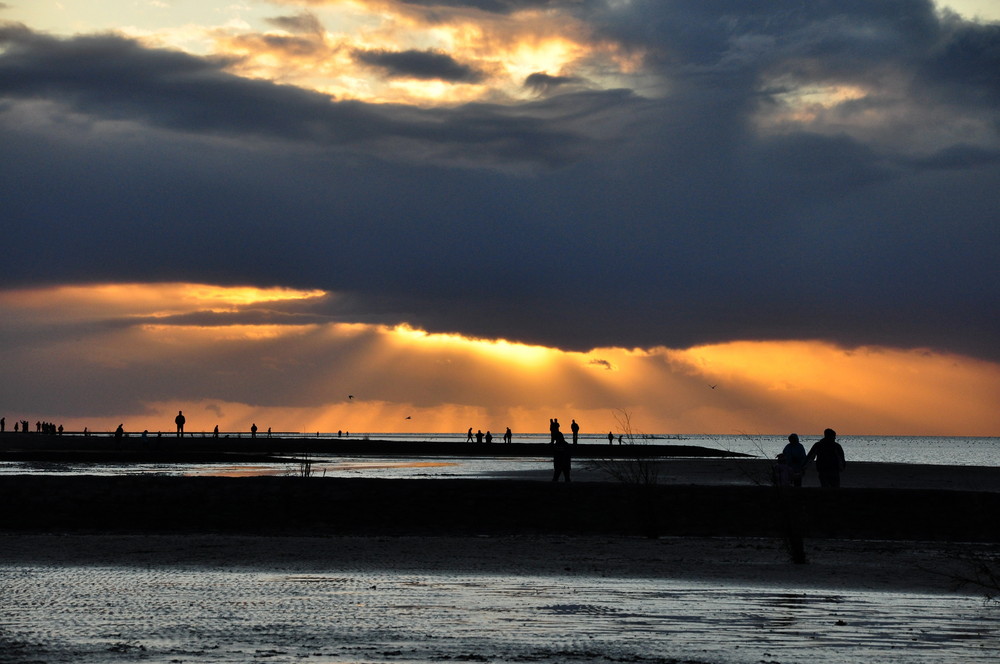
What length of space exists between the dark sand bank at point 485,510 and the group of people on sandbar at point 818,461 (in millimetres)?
406

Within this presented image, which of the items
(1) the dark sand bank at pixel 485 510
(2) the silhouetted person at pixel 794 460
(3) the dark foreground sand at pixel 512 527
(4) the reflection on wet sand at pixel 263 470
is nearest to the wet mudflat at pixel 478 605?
(3) the dark foreground sand at pixel 512 527

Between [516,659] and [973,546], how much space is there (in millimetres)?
15465

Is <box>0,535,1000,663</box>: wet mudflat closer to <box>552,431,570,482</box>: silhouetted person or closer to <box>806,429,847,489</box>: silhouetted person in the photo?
<box>806,429,847,489</box>: silhouetted person

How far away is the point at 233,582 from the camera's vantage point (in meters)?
15.9

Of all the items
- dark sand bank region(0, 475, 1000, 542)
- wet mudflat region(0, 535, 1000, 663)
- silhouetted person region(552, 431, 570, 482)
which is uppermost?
silhouetted person region(552, 431, 570, 482)

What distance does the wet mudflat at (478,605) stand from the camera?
1070 centimetres

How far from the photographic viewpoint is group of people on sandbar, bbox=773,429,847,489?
26766 mm

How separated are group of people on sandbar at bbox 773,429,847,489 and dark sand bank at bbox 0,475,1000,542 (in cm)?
41

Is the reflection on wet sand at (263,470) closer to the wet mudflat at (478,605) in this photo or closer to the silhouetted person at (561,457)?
the silhouetted person at (561,457)

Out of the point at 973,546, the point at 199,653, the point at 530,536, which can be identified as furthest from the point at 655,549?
the point at 199,653

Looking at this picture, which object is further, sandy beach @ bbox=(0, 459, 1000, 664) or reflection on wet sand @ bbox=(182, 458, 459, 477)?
reflection on wet sand @ bbox=(182, 458, 459, 477)

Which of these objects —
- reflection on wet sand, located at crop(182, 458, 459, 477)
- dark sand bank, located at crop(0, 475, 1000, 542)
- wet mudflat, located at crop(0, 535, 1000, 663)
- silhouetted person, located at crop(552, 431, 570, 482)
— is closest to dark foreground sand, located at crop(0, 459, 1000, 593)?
dark sand bank, located at crop(0, 475, 1000, 542)

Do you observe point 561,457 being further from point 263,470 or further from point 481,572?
point 263,470

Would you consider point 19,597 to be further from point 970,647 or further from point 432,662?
point 970,647
